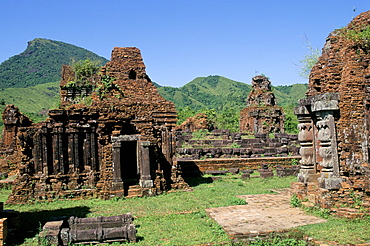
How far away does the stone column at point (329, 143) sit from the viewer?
335 inches

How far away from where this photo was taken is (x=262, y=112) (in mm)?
33844

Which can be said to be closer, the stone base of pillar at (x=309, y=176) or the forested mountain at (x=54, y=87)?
the stone base of pillar at (x=309, y=176)

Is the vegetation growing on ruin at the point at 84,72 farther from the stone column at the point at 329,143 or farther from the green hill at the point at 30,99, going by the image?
the green hill at the point at 30,99

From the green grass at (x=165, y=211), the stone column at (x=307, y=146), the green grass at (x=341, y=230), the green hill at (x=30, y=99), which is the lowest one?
the green grass at (x=165, y=211)

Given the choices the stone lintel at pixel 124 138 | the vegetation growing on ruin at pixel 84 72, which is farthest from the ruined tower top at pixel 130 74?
the stone lintel at pixel 124 138

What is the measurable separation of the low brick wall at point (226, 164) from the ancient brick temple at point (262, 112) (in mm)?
13244

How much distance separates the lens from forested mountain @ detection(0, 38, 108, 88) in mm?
114375

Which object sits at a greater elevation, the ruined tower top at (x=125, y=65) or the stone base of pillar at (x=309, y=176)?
the ruined tower top at (x=125, y=65)

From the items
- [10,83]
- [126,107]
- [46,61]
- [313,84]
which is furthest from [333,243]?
[46,61]

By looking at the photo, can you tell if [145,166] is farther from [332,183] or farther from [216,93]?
[216,93]

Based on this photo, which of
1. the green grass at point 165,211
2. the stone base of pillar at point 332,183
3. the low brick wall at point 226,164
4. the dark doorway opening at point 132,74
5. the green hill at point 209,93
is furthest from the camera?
the green hill at point 209,93

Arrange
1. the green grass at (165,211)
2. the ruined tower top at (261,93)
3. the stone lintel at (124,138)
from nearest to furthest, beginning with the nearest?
the green grass at (165,211), the stone lintel at (124,138), the ruined tower top at (261,93)

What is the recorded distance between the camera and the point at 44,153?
39.0 feet

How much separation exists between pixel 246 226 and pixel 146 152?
5468mm
